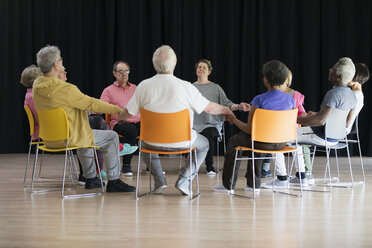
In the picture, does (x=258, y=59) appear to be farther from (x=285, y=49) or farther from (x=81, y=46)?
(x=81, y=46)

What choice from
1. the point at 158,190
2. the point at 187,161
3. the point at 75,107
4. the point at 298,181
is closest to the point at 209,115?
the point at 298,181

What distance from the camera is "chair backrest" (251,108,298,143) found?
412cm

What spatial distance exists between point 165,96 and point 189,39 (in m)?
4.04

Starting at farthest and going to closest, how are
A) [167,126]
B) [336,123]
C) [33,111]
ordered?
[33,111]
[336,123]
[167,126]

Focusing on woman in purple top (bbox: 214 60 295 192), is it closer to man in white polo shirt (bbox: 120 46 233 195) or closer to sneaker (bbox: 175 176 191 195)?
man in white polo shirt (bbox: 120 46 233 195)

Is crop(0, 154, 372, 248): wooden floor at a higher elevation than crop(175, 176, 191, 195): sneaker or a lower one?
lower

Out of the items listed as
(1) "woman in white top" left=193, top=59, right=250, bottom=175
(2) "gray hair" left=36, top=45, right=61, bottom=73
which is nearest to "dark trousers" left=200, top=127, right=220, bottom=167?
(1) "woman in white top" left=193, top=59, right=250, bottom=175

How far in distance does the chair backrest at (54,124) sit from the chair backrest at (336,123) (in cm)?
240

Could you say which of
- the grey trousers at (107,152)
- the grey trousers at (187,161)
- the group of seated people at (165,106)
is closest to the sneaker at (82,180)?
the group of seated people at (165,106)

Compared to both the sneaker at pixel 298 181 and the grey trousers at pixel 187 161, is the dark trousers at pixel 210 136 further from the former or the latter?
the grey trousers at pixel 187 161

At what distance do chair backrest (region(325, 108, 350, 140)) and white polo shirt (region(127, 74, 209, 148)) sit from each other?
1360mm

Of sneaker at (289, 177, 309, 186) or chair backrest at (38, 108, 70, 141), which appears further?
sneaker at (289, 177, 309, 186)

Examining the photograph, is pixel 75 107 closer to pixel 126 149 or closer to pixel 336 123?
pixel 126 149

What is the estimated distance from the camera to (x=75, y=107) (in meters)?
4.27
